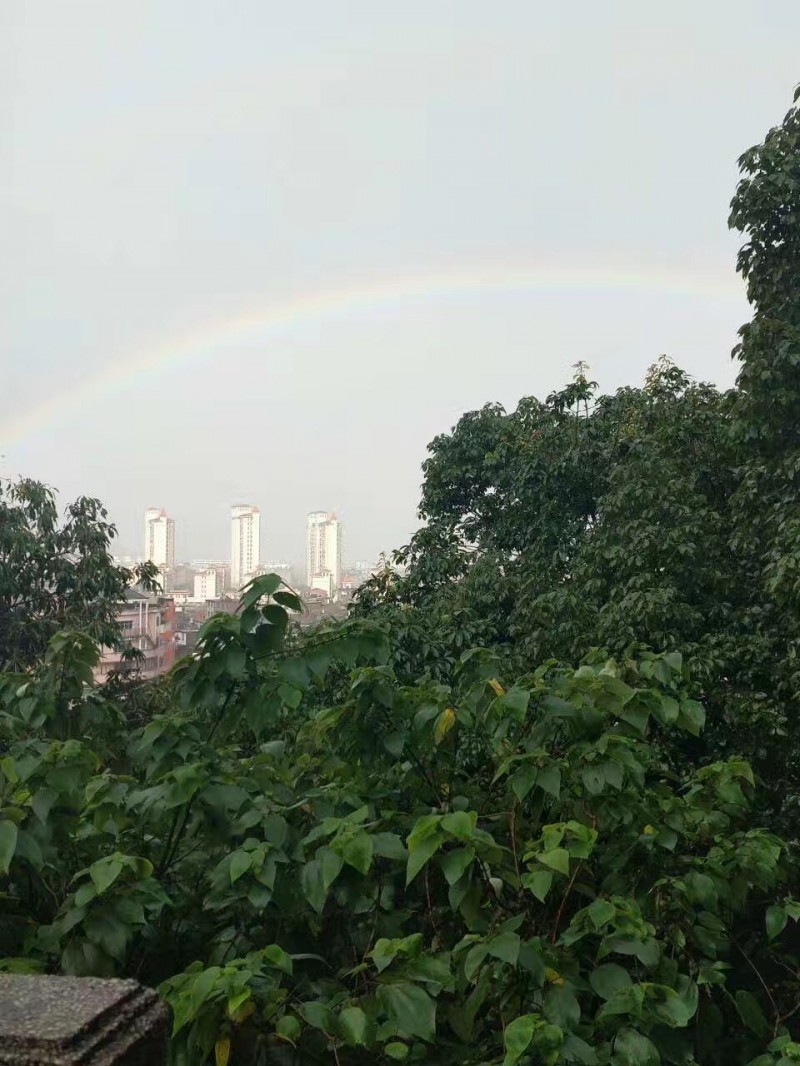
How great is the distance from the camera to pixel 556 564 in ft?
34.3

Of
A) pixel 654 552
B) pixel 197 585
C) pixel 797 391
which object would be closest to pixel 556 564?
pixel 654 552

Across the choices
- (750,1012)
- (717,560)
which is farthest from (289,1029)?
(717,560)

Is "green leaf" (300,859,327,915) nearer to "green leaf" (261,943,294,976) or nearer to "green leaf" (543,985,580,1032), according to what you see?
"green leaf" (261,943,294,976)

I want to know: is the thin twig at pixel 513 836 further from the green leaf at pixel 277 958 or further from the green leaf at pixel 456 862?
the green leaf at pixel 277 958

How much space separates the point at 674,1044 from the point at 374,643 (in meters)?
1.01

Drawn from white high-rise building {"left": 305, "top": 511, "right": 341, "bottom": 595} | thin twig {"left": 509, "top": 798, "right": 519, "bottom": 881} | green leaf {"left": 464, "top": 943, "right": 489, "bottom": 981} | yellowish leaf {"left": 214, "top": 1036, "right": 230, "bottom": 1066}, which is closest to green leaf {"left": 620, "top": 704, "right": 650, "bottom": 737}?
thin twig {"left": 509, "top": 798, "right": 519, "bottom": 881}

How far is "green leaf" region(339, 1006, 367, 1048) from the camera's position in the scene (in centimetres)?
165

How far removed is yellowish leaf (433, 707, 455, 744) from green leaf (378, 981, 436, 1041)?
635 millimetres

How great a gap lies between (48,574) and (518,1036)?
33.5ft

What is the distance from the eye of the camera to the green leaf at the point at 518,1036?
1.60 m

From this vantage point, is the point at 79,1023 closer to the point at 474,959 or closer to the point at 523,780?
the point at 474,959

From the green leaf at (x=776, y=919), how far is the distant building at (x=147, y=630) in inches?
357

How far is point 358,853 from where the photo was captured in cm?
184

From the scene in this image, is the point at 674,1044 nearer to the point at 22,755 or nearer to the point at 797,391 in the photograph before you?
the point at 22,755
